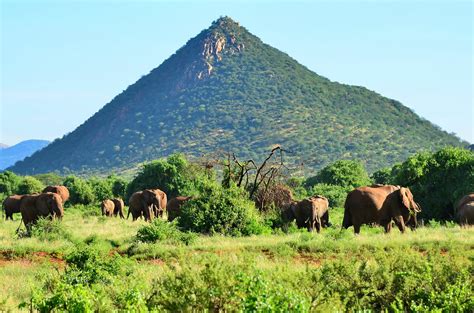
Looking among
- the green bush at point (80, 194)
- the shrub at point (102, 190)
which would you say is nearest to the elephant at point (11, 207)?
the green bush at point (80, 194)

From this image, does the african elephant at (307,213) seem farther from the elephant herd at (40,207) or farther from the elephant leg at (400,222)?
the elephant herd at (40,207)

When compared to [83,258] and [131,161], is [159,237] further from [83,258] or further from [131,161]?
[131,161]

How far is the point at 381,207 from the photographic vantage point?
25.6 metres

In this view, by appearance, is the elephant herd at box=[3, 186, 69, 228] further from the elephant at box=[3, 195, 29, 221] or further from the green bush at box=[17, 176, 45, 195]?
the green bush at box=[17, 176, 45, 195]

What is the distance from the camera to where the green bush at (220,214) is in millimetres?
26625

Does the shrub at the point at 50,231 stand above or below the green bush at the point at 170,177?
below

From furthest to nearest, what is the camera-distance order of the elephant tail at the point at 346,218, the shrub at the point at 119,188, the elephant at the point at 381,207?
the shrub at the point at 119,188 < the elephant tail at the point at 346,218 < the elephant at the point at 381,207

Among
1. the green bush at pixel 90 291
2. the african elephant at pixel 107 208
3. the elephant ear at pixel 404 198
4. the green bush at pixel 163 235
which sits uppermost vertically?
the elephant ear at pixel 404 198

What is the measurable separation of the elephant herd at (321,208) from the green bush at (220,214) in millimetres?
3320

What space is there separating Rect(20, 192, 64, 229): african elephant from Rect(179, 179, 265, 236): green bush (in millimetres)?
7747

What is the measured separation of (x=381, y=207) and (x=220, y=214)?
5.41m

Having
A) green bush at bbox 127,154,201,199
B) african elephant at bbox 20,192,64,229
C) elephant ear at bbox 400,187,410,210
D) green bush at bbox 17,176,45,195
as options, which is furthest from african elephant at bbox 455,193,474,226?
green bush at bbox 17,176,45,195

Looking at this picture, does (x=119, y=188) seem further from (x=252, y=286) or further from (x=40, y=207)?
(x=252, y=286)

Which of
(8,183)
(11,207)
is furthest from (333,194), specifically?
(8,183)
